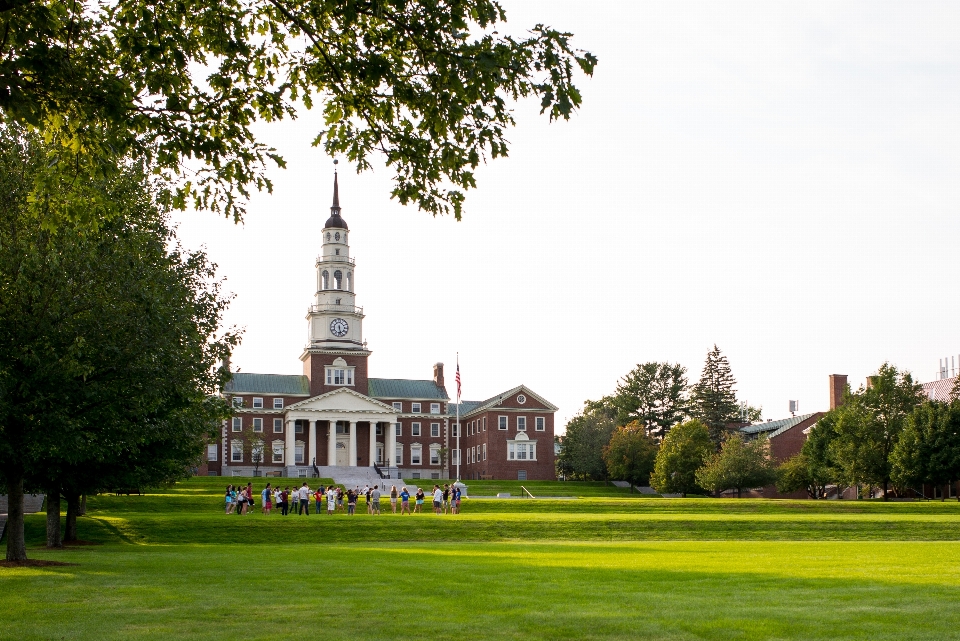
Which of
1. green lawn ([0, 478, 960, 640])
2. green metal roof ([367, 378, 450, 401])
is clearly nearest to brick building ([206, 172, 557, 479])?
green metal roof ([367, 378, 450, 401])

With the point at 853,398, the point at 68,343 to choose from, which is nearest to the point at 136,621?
the point at 68,343

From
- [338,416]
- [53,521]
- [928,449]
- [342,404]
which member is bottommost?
[53,521]

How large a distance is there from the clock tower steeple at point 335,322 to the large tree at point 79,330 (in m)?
67.8

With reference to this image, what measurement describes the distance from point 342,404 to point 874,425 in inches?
1821

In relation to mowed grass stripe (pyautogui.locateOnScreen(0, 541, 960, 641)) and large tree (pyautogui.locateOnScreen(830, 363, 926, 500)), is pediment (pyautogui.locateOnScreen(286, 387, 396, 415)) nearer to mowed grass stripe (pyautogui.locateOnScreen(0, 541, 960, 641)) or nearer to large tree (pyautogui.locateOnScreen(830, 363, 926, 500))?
large tree (pyautogui.locateOnScreen(830, 363, 926, 500))

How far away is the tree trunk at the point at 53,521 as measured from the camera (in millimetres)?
29641

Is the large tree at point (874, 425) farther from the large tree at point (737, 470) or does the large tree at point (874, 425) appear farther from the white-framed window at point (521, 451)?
the white-framed window at point (521, 451)

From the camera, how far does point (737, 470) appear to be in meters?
69.6

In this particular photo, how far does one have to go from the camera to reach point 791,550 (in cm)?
2598

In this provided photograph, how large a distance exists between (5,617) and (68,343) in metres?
9.35

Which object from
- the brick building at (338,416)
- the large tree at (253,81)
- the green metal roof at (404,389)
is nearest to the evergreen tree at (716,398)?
the brick building at (338,416)

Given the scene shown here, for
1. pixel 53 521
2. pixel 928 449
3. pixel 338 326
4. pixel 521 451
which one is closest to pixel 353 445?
pixel 338 326

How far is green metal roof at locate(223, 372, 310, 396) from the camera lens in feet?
306

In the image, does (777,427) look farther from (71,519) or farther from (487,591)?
(487,591)
